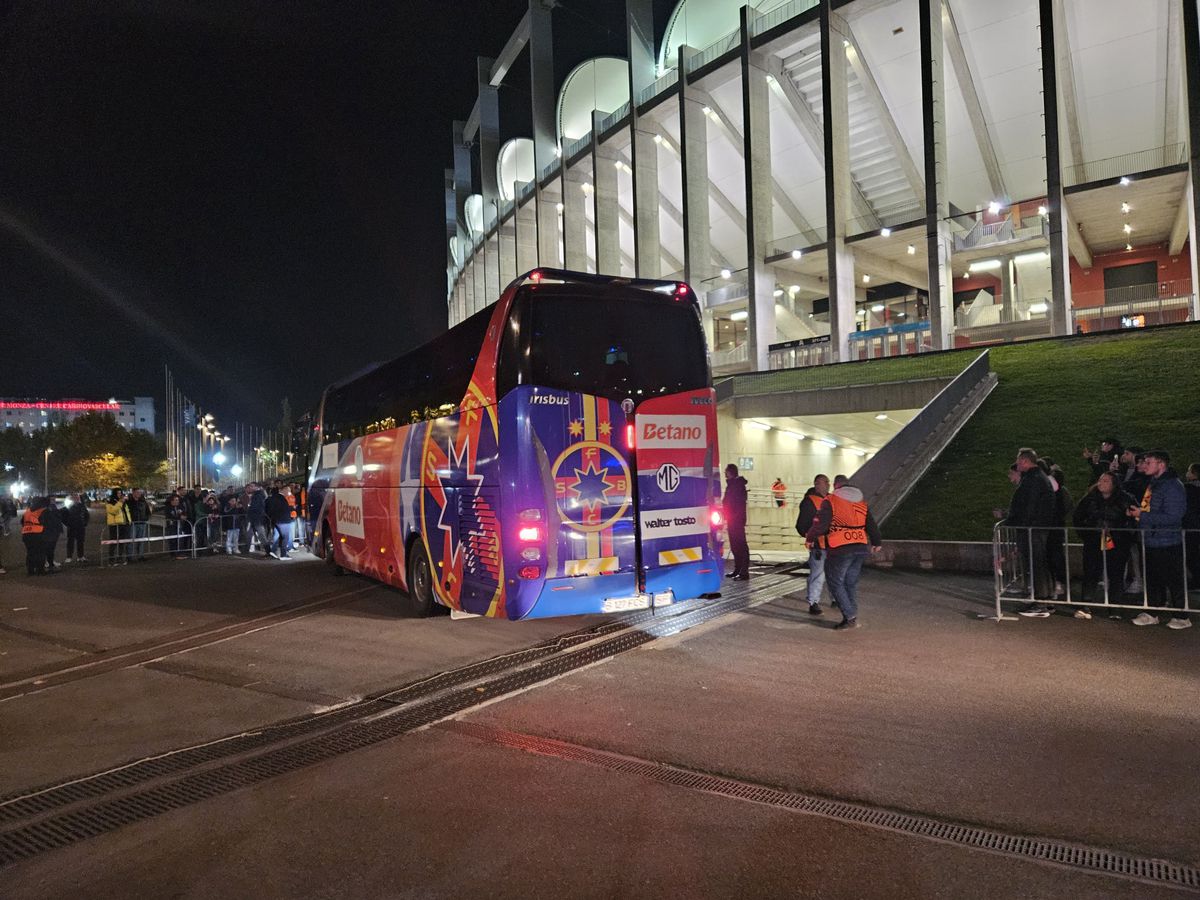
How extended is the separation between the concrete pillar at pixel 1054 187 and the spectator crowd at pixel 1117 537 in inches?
772

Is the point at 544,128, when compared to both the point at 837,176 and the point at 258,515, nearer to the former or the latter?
the point at 837,176

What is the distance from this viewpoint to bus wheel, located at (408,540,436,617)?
9.70 meters

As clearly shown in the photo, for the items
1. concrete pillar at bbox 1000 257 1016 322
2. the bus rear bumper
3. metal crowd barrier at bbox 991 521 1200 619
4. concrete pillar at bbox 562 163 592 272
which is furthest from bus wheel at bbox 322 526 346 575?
concrete pillar at bbox 562 163 592 272

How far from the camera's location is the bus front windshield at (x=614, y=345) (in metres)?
7.70

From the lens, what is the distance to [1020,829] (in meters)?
3.77

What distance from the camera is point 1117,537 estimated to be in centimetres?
827

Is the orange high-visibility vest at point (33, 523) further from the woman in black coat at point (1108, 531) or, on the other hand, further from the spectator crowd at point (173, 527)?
the woman in black coat at point (1108, 531)

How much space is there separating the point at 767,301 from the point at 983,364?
16.0 m

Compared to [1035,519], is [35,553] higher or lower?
lower

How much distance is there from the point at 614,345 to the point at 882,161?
35.8 m

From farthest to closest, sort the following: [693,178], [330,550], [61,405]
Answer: [61,405] → [693,178] → [330,550]

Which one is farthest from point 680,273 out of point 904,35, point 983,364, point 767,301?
point 983,364

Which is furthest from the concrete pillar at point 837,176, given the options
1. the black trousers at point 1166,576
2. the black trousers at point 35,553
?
the black trousers at point 35,553

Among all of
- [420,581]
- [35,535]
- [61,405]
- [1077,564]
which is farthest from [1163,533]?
[61,405]
